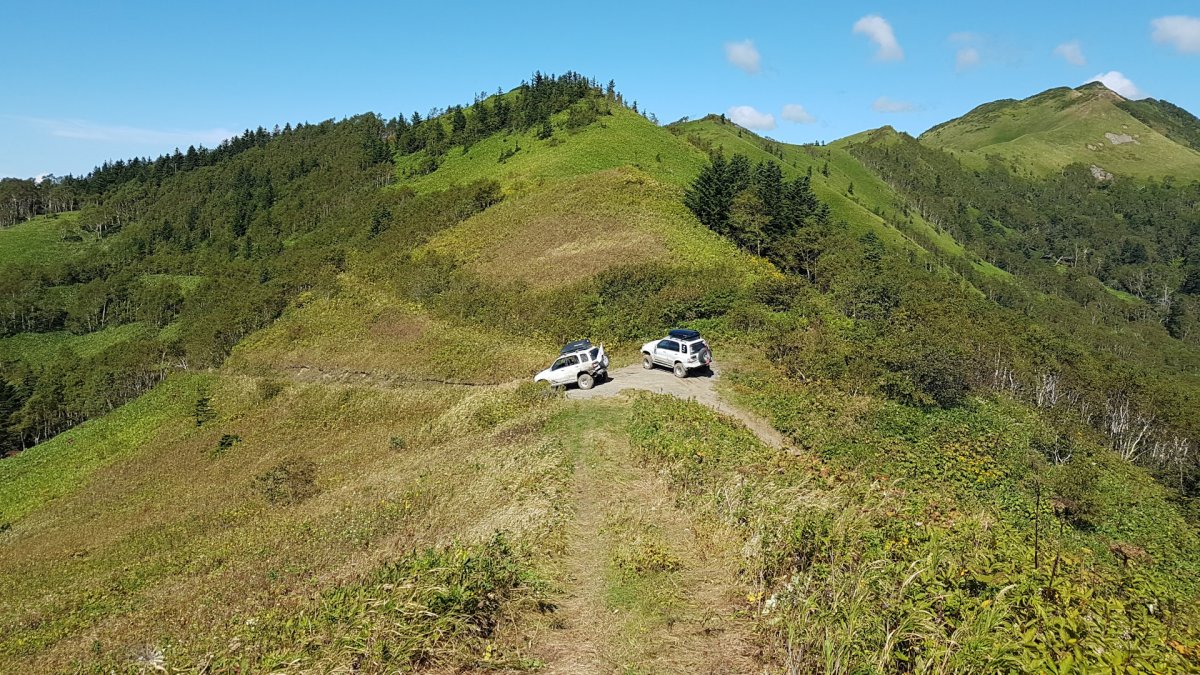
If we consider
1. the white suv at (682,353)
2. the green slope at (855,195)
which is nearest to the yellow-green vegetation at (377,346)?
the white suv at (682,353)

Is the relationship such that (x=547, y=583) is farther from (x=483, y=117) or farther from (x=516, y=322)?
(x=483, y=117)

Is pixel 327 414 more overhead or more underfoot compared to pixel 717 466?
more underfoot

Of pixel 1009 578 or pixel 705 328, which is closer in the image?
pixel 1009 578

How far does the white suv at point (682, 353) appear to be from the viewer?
2878cm

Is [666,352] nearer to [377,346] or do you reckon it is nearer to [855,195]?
[377,346]

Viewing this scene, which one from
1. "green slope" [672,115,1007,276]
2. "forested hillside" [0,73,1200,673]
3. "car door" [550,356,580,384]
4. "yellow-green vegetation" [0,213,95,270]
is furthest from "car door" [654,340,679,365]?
"yellow-green vegetation" [0,213,95,270]

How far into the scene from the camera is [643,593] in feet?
35.2

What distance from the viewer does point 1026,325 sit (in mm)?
72375

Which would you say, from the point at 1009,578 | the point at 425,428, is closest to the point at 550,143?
the point at 425,428

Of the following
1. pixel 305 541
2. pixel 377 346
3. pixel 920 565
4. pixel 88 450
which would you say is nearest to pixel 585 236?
pixel 377 346

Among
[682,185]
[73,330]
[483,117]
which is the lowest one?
[73,330]

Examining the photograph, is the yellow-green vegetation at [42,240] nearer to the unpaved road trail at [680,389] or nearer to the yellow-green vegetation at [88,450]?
the yellow-green vegetation at [88,450]

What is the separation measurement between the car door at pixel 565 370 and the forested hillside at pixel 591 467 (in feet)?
3.56

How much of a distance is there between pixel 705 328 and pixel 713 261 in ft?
45.3
